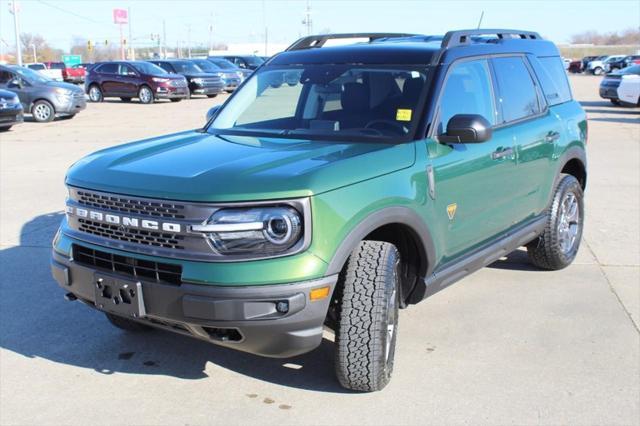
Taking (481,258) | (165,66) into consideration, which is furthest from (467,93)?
(165,66)

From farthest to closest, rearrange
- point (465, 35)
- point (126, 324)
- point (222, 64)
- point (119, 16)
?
point (119, 16), point (222, 64), point (465, 35), point (126, 324)

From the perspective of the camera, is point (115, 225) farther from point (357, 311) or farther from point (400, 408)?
point (400, 408)

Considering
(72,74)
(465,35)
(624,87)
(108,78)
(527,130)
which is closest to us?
(465,35)

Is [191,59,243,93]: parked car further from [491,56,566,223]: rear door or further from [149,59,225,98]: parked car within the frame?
[491,56,566,223]: rear door

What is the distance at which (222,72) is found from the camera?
32031mm

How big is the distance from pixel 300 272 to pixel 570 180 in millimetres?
3525

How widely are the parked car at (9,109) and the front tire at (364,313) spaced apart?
15.4m

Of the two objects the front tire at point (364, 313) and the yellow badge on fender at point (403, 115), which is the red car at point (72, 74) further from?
the front tire at point (364, 313)

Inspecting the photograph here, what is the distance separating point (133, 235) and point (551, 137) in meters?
3.48

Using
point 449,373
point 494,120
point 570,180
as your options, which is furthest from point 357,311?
point 570,180

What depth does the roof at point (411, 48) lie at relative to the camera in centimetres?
459

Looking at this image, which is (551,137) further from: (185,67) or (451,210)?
(185,67)

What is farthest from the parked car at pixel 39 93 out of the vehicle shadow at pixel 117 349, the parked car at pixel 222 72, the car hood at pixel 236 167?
the car hood at pixel 236 167

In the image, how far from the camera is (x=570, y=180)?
5.95 m
